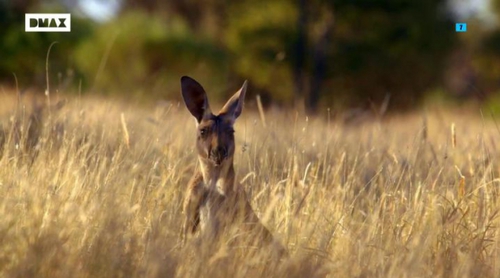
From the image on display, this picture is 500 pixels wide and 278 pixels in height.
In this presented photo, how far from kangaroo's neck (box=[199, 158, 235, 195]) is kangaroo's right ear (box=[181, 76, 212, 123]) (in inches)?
12.9

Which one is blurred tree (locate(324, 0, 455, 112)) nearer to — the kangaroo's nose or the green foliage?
the green foliage

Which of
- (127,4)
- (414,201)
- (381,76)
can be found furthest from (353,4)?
(414,201)

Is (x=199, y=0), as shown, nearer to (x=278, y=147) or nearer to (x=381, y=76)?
(x=381, y=76)

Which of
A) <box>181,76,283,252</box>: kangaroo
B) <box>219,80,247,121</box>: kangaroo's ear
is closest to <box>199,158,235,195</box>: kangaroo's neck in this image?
<box>181,76,283,252</box>: kangaroo

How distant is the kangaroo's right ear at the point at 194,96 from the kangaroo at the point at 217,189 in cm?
2

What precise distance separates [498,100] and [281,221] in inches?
962

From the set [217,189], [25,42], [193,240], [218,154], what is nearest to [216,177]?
[217,189]

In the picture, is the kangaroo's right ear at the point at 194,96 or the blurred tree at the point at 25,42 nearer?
the kangaroo's right ear at the point at 194,96

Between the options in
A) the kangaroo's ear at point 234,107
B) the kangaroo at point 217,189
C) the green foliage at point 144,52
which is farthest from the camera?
the green foliage at point 144,52

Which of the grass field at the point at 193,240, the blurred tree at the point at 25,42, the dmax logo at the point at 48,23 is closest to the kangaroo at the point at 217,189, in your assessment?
the grass field at the point at 193,240

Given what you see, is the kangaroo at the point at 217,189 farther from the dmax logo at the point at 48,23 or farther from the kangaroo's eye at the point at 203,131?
the dmax logo at the point at 48,23

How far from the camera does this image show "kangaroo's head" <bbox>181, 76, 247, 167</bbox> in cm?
496

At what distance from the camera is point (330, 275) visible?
15.5ft

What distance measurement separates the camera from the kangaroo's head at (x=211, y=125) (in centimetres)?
496
